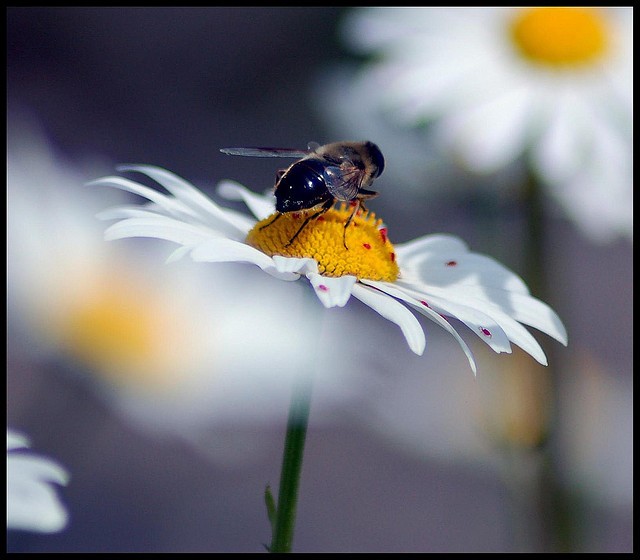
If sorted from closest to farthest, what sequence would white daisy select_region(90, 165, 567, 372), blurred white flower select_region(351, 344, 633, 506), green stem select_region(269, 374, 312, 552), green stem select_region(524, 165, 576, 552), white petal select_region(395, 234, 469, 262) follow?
1. green stem select_region(269, 374, 312, 552)
2. white daisy select_region(90, 165, 567, 372)
3. white petal select_region(395, 234, 469, 262)
4. green stem select_region(524, 165, 576, 552)
5. blurred white flower select_region(351, 344, 633, 506)

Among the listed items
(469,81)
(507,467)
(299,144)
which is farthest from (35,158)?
(299,144)

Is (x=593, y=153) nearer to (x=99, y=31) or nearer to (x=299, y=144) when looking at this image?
(x=299, y=144)

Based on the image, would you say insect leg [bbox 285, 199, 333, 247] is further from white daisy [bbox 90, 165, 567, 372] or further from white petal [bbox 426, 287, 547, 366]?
white petal [bbox 426, 287, 547, 366]

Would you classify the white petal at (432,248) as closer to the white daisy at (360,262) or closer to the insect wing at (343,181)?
the white daisy at (360,262)

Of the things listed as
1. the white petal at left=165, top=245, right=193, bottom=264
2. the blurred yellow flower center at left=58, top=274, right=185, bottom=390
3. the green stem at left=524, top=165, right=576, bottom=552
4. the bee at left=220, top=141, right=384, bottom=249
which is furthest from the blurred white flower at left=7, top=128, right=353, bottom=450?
the white petal at left=165, top=245, right=193, bottom=264

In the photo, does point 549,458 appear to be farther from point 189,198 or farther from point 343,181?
point 189,198

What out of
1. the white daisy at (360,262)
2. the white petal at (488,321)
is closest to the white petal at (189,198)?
the white daisy at (360,262)


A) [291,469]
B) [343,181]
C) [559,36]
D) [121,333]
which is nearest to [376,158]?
[343,181]
